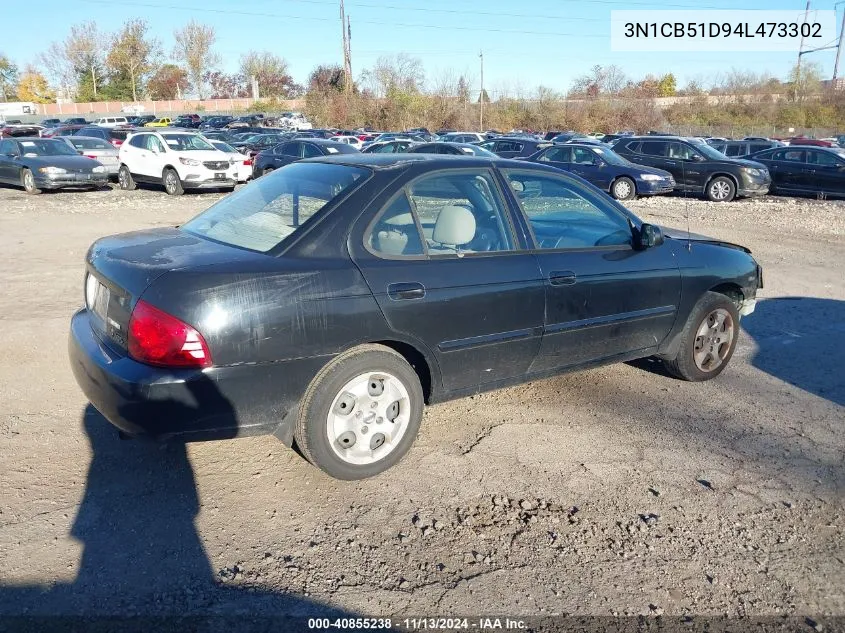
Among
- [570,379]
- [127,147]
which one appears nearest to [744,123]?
[127,147]

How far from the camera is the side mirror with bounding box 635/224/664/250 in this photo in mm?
4559

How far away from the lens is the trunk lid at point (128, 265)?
324cm

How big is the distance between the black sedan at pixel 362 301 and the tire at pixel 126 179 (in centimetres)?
1626

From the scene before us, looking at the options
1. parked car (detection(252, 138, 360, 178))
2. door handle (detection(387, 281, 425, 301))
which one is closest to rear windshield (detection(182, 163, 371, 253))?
door handle (detection(387, 281, 425, 301))

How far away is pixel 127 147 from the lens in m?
18.7

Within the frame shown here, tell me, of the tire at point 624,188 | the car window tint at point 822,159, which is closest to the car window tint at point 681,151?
the tire at point 624,188

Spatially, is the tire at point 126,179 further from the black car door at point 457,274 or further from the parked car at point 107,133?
the black car door at point 457,274

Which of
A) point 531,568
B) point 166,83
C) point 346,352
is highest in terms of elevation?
point 166,83

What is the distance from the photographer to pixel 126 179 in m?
19.0

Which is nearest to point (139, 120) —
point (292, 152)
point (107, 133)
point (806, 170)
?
point (107, 133)

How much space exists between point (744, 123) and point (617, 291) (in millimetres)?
62158

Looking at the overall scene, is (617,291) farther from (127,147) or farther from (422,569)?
(127,147)

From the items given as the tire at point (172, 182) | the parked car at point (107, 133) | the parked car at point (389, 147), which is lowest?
the tire at point (172, 182)

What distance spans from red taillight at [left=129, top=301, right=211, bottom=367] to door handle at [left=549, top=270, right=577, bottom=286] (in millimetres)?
2047
